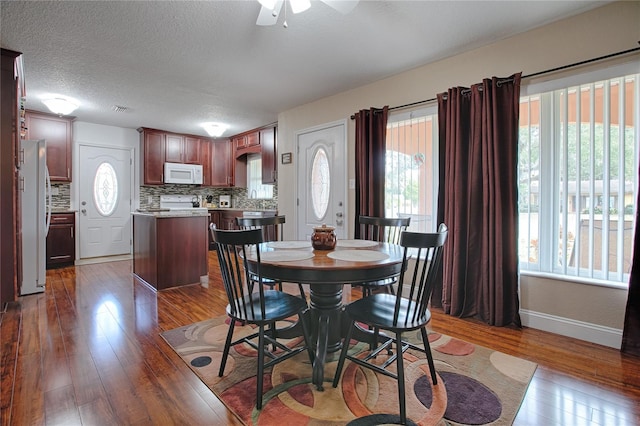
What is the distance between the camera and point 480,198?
2.86 metres

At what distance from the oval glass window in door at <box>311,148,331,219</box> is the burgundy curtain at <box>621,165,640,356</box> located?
2955mm

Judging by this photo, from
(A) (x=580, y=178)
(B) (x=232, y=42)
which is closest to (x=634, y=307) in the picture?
(A) (x=580, y=178)

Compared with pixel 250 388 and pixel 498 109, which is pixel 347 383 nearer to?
pixel 250 388

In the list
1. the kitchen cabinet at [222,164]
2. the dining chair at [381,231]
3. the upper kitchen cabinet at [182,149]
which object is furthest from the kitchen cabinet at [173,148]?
the dining chair at [381,231]

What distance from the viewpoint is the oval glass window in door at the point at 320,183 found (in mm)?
4340

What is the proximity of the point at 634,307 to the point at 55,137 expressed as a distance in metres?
7.23

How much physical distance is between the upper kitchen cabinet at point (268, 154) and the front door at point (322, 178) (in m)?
1.11

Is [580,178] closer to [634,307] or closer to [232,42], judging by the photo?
[634,307]

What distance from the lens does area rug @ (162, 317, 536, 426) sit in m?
1.56

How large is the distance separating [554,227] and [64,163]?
21.8 ft

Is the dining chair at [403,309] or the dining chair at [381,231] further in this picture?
the dining chair at [381,231]

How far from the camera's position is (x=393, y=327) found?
1595 mm

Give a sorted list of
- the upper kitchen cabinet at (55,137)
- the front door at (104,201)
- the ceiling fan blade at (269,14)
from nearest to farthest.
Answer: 1. the ceiling fan blade at (269,14)
2. the upper kitchen cabinet at (55,137)
3. the front door at (104,201)

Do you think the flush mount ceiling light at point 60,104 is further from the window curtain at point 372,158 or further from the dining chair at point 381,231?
the dining chair at point 381,231
